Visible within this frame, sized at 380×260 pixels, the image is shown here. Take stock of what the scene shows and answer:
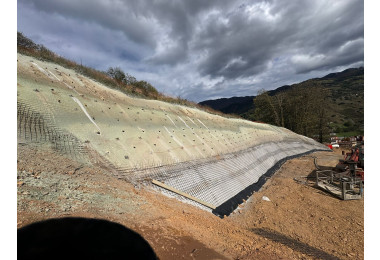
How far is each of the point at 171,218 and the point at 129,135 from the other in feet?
18.7

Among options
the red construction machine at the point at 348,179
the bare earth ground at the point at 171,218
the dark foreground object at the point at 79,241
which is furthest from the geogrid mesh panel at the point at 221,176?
the red construction machine at the point at 348,179

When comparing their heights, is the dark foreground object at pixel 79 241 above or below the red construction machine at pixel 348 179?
above

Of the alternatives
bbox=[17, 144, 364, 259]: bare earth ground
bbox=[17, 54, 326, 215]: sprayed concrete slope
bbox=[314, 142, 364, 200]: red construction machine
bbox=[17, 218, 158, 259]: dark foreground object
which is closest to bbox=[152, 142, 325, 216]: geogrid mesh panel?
bbox=[17, 54, 326, 215]: sprayed concrete slope

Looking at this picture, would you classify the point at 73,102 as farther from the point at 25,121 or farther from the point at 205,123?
the point at 205,123

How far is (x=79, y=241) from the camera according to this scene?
10.7ft

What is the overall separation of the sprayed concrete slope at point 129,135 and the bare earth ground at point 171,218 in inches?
42.6

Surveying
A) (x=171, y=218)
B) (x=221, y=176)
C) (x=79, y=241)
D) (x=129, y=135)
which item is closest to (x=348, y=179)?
(x=221, y=176)

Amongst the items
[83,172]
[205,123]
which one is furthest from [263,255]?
[205,123]

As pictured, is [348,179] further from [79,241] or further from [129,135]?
[79,241]

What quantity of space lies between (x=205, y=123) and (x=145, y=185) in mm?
12088

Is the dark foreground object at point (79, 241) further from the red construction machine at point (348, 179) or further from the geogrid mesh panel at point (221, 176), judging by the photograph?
the red construction machine at point (348, 179)

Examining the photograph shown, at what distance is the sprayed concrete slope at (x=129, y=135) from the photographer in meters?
7.14

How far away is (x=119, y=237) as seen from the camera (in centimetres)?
360

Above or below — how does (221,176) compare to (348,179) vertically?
above
